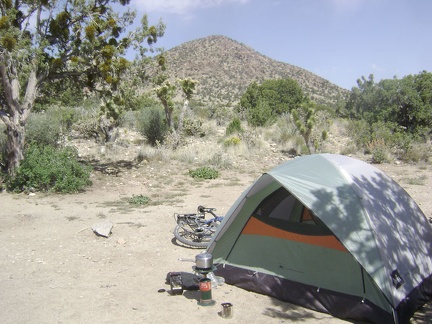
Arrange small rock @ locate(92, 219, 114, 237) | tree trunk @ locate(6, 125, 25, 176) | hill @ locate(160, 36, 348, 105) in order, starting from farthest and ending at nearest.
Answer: hill @ locate(160, 36, 348, 105)
tree trunk @ locate(6, 125, 25, 176)
small rock @ locate(92, 219, 114, 237)

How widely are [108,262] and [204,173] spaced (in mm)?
7497

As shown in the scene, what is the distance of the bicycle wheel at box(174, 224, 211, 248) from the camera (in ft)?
23.7

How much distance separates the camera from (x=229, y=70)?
60.4m

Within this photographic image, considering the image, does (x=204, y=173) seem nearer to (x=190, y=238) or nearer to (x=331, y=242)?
(x=190, y=238)

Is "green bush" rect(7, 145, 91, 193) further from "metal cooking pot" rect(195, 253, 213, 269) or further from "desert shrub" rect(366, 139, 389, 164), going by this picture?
"desert shrub" rect(366, 139, 389, 164)

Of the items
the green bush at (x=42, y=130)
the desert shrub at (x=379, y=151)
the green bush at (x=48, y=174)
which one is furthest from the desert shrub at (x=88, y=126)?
the desert shrub at (x=379, y=151)

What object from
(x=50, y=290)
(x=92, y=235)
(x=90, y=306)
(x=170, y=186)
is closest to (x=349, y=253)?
(x=90, y=306)

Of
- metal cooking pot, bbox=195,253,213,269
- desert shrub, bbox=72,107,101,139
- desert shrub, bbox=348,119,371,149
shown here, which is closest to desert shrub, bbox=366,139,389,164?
desert shrub, bbox=348,119,371,149

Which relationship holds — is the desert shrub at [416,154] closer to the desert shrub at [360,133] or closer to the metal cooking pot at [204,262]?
the desert shrub at [360,133]

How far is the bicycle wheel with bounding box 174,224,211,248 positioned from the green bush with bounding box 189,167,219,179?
606cm

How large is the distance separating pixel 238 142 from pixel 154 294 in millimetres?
12584

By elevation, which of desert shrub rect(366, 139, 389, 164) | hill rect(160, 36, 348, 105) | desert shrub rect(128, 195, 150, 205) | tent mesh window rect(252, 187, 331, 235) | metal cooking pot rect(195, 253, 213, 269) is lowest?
desert shrub rect(128, 195, 150, 205)

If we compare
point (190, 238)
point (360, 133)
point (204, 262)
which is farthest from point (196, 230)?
point (360, 133)

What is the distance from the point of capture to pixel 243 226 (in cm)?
590
